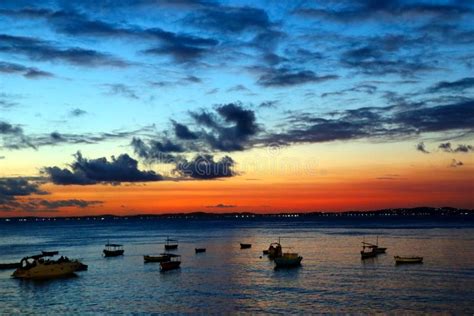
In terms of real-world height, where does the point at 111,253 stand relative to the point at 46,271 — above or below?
below

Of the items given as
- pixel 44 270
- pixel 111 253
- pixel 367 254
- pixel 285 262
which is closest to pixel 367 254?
pixel 367 254

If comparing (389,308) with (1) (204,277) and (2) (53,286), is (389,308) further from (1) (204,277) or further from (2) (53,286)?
(2) (53,286)

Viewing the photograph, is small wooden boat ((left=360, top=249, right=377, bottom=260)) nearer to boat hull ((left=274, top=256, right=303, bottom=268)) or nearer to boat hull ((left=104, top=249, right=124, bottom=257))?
boat hull ((left=274, top=256, right=303, bottom=268))

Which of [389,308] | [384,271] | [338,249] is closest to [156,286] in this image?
[389,308]

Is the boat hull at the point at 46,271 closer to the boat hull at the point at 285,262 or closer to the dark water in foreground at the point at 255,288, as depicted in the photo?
the dark water in foreground at the point at 255,288

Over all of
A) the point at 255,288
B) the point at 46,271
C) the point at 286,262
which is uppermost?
the point at 46,271

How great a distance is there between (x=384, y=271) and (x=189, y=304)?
141 ft

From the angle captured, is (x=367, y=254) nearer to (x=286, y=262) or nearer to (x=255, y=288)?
(x=286, y=262)

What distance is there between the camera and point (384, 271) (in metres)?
91.1

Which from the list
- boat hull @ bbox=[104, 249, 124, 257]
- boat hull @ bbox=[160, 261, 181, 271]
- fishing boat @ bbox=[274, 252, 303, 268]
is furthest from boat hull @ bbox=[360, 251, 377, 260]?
boat hull @ bbox=[104, 249, 124, 257]

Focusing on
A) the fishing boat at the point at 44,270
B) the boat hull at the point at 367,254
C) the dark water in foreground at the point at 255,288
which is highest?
the fishing boat at the point at 44,270

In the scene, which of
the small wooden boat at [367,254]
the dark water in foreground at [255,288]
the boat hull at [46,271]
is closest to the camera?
the dark water in foreground at [255,288]

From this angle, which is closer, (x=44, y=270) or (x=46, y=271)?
(x=44, y=270)

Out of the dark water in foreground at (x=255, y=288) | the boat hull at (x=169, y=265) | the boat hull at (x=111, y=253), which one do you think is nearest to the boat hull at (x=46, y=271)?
the dark water in foreground at (x=255, y=288)
